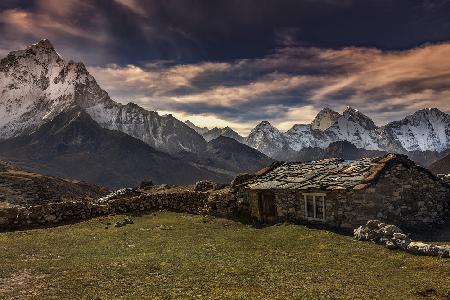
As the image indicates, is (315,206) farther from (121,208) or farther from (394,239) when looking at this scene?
(121,208)

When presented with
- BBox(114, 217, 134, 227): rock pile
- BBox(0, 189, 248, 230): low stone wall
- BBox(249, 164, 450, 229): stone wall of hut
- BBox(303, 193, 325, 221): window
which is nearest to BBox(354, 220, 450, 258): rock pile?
BBox(249, 164, 450, 229): stone wall of hut

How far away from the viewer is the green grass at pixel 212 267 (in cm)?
1655

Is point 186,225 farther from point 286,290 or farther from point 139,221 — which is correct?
point 286,290

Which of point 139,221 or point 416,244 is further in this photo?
point 139,221

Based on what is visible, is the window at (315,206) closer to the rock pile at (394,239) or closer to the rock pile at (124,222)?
the rock pile at (394,239)

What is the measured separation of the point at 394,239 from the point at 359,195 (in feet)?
20.5

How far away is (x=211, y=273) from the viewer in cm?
1920

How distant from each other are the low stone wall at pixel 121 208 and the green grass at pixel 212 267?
370cm

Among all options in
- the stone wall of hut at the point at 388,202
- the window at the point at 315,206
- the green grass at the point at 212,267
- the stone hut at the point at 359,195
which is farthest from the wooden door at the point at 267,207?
the green grass at the point at 212,267

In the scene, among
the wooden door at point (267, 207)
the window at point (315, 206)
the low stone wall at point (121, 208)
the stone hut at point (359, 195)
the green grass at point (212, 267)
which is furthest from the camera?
the wooden door at point (267, 207)

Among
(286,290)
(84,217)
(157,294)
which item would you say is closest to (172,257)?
(157,294)

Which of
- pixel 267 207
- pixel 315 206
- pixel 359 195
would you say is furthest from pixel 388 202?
pixel 267 207

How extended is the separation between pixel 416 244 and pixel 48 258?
1961cm

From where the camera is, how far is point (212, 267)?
20328 millimetres
